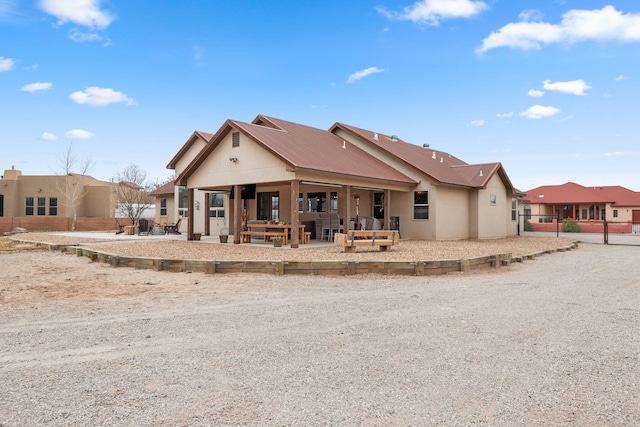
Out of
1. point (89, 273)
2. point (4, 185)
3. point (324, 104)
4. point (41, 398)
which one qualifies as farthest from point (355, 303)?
point (4, 185)

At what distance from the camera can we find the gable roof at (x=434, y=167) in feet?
68.3

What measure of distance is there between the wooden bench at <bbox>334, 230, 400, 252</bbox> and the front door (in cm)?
864

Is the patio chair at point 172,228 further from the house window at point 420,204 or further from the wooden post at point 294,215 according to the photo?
the house window at point 420,204

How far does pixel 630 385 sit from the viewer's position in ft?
12.3

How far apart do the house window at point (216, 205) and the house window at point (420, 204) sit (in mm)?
9707

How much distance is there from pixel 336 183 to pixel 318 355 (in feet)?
41.8

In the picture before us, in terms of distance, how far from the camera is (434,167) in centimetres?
2245

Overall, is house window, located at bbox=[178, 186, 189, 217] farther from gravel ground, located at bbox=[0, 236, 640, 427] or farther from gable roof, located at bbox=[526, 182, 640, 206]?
gable roof, located at bbox=[526, 182, 640, 206]

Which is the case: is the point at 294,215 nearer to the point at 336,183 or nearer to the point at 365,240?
the point at 336,183

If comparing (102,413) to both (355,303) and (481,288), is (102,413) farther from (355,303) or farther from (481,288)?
(481,288)

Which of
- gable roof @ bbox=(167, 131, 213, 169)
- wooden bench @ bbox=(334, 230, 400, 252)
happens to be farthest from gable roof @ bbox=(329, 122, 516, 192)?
gable roof @ bbox=(167, 131, 213, 169)

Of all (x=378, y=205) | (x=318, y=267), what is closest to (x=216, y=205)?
(x=378, y=205)

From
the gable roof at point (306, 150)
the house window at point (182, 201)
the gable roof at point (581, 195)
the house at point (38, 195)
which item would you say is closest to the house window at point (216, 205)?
the house window at point (182, 201)

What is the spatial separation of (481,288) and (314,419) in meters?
6.28
